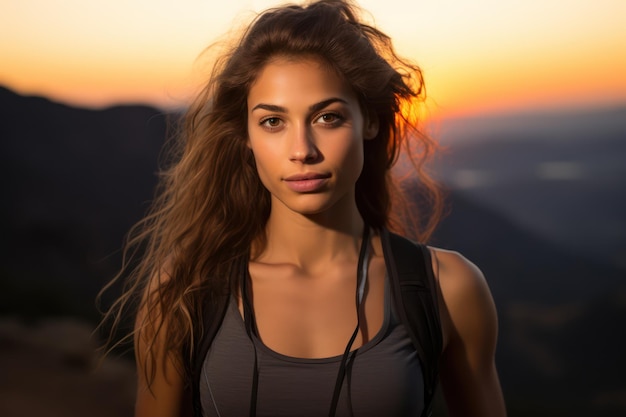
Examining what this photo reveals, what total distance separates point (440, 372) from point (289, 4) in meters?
0.97

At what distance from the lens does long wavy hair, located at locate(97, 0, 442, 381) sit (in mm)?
1775

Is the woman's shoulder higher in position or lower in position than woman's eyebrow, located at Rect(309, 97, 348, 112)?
lower

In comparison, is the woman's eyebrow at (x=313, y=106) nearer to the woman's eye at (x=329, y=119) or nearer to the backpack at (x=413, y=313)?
the woman's eye at (x=329, y=119)

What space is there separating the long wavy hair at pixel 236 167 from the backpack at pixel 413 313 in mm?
34

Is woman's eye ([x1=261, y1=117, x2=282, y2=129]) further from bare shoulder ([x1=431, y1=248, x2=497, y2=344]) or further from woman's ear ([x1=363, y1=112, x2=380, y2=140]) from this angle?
bare shoulder ([x1=431, y1=248, x2=497, y2=344])

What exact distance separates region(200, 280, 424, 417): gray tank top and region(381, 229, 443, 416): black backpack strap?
0.02 metres

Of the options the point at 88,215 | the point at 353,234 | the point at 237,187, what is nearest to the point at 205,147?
the point at 237,187

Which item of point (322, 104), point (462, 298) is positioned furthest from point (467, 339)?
point (322, 104)

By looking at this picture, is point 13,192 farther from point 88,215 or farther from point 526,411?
point 526,411

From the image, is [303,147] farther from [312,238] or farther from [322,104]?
[312,238]

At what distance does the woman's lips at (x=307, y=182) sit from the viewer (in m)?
1.65

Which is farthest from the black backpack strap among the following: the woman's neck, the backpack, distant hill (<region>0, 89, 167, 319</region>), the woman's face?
distant hill (<region>0, 89, 167, 319</region>)

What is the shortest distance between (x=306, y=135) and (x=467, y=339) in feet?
2.04

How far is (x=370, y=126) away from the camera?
73.5 inches
